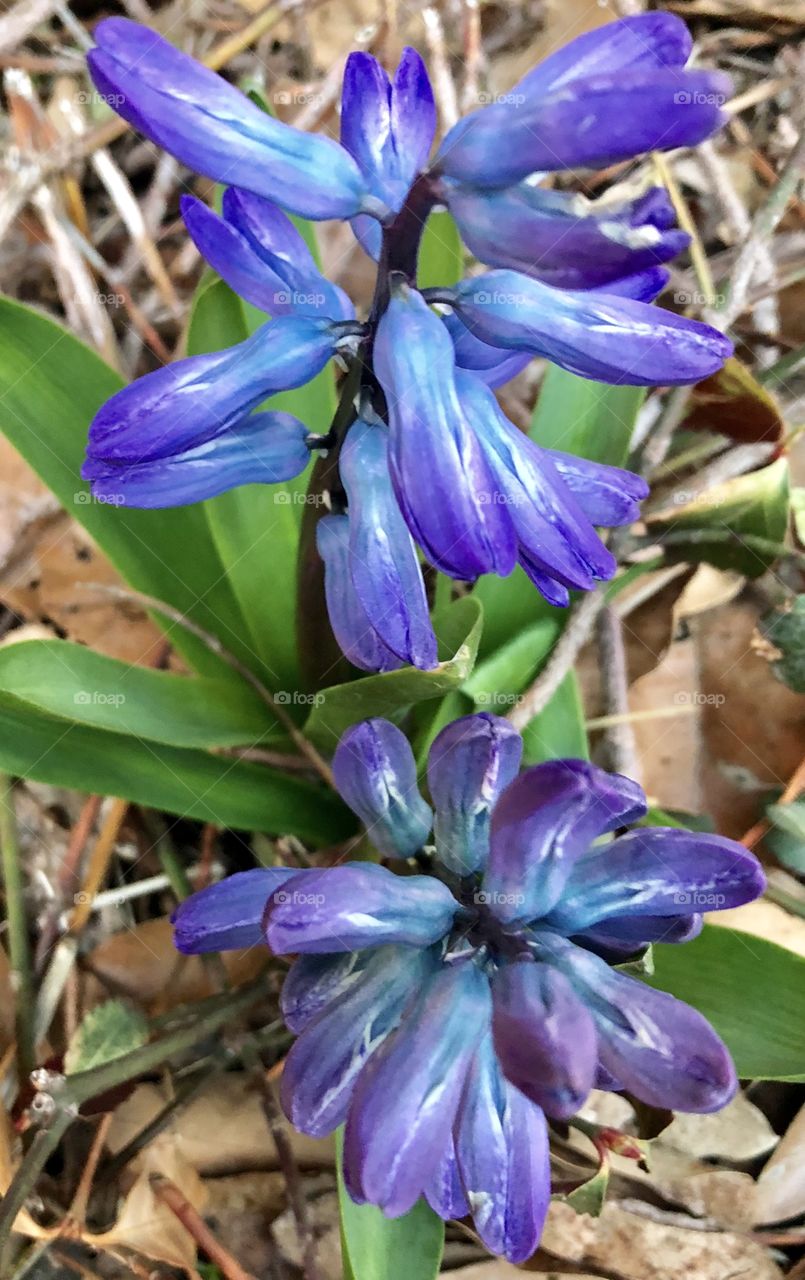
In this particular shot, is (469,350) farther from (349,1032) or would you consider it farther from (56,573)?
(56,573)

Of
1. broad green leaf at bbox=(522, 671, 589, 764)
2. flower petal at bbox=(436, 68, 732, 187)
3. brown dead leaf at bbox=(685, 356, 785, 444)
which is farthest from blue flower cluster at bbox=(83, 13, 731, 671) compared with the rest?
brown dead leaf at bbox=(685, 356, 785, 444)

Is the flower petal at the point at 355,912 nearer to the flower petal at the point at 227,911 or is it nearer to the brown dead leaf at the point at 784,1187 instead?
the flower petal at the point at 227,911

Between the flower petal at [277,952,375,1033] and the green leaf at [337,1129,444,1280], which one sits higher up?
the flower petal at [277,952,375,1033]

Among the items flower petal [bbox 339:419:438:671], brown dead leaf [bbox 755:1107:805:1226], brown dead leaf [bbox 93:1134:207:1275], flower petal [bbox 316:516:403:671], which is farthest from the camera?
brown dead leaf [bbox 755:1107:805:1226]

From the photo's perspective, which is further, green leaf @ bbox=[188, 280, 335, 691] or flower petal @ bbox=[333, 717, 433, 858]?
green leaf @ bbox=[188, 280, 335, 691]

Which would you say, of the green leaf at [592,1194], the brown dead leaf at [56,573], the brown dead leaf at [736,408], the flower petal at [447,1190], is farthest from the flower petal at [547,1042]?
the brown dead leaf at [56,573]

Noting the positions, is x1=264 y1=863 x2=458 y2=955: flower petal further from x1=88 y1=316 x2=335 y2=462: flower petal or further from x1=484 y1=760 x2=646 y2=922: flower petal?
x1=88 y1=316 x2=335 y2=462: flower petal

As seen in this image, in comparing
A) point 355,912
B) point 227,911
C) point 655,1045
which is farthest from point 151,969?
point 655,1045
